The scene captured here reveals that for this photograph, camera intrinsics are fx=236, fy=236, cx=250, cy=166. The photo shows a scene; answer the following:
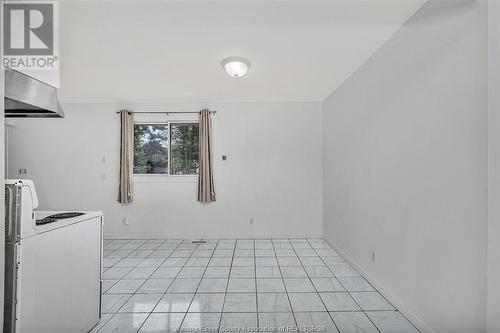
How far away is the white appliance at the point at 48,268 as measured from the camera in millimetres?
1198

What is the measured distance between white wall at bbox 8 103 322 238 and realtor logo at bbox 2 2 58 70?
2184mm

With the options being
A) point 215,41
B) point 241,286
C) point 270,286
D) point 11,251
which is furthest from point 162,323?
point 215,41

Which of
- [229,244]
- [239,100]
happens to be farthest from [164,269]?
[239,100]

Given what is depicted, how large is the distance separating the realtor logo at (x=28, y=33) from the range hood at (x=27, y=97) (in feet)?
1.21

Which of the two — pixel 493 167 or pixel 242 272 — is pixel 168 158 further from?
pixel 493 167

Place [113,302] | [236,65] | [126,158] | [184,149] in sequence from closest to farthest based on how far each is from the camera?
1. [113,302]
2. [236,65]
3. [126,158]
4. [184,149]

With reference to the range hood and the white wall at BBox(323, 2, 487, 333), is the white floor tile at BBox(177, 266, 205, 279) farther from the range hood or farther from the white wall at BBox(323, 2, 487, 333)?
the range hood

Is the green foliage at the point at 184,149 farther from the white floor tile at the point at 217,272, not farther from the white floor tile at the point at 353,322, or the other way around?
the white floor tile at the point at 353,322

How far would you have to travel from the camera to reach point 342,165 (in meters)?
3.40

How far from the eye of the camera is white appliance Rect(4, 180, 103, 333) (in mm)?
1198

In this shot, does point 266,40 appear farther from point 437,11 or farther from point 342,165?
point 342,165

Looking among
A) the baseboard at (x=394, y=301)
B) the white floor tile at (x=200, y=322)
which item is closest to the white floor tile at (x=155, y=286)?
the white floor tile at (x=200, y=322)

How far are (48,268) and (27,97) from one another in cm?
99

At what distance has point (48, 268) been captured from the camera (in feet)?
4.50
